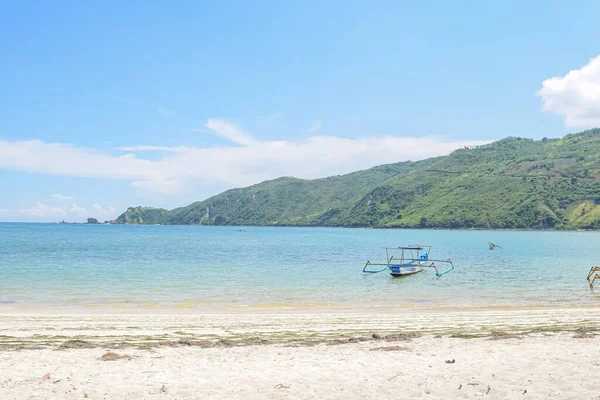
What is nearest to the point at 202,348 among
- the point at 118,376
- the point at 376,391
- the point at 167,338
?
the point at 167,338

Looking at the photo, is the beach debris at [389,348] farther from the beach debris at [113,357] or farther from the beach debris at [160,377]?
the beach debris at [113,357]

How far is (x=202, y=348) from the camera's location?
43.4 feet

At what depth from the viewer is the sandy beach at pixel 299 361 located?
9.27 metres

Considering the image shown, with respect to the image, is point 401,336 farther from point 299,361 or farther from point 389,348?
point 299,361

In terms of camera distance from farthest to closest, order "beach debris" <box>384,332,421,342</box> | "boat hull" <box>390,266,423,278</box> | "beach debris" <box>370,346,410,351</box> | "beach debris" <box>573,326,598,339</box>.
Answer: "boat hull" <box>390,266,423,278</box> < "beach debris" <box>384,332,421,342</box> < "beach debris" <box>573,326,598,339</box> < "beach debris" <box>370,346,410,351</box>

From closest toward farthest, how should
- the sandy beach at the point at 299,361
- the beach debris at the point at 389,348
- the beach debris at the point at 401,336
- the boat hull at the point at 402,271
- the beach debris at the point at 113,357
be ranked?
the sandy beach at the point at 299,361 < the beach debris at the point at 113,357 < the beach debris at the point at 389,348 < the beach debris at the point at 401,336 < the boat hull at the point at 402,271

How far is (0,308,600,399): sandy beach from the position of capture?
9.27 metres

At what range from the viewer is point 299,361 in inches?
459

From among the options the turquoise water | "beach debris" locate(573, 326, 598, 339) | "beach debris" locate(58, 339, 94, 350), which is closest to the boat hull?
Answer: the turquoise water

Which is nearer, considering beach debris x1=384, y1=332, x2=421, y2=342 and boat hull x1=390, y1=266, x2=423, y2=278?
beach debris x1=384, y1=332, x2=421, y2=342

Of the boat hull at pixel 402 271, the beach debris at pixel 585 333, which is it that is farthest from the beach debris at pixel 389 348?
the boat hull at pixel 402 271

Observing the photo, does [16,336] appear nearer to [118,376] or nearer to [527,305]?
[118,376]

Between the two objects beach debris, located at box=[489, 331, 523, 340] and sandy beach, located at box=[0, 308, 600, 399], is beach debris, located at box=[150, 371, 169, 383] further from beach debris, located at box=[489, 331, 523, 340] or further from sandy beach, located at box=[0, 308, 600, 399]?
beach debris, located at box=[489, 331, 523, 340]

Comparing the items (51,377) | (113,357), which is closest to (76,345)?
(113,357)
